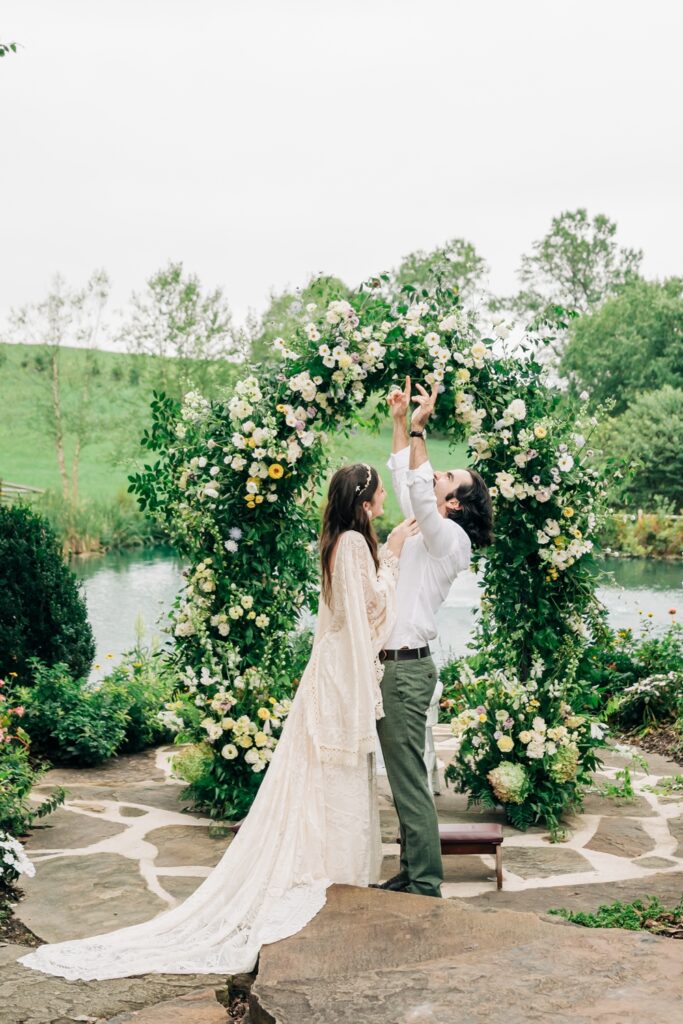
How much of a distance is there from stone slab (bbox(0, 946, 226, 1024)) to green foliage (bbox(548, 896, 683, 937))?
5.51ft

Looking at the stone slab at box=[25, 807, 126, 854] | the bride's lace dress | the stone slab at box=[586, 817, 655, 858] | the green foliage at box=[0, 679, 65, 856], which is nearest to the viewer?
the bride's lace dress

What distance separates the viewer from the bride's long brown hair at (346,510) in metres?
4.48

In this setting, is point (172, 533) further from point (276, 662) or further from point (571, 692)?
point (571, 692)

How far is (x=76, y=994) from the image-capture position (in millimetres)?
3836

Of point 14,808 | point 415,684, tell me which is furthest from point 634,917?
point 14,808

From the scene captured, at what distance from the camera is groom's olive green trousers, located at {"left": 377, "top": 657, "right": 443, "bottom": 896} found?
448 centimetres

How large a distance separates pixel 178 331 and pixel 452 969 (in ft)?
79.1

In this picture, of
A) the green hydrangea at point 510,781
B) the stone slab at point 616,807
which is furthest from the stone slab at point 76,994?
the stone slab at point 616,807

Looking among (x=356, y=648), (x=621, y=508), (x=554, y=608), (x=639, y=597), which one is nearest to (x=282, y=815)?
(x=356, y=648)

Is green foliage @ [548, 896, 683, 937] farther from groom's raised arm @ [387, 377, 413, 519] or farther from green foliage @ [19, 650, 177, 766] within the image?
green foliage @ [19, 650, 177, 766]

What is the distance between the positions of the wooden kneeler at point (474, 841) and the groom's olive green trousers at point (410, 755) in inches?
28.0

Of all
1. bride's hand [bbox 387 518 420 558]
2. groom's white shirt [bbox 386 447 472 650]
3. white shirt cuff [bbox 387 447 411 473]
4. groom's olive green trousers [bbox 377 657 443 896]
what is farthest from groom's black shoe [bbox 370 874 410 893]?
white shirt cuff [bbox 387 447 411 473]

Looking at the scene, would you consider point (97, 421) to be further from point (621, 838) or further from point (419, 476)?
point (419, 476)

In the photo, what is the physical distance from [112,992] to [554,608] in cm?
352
